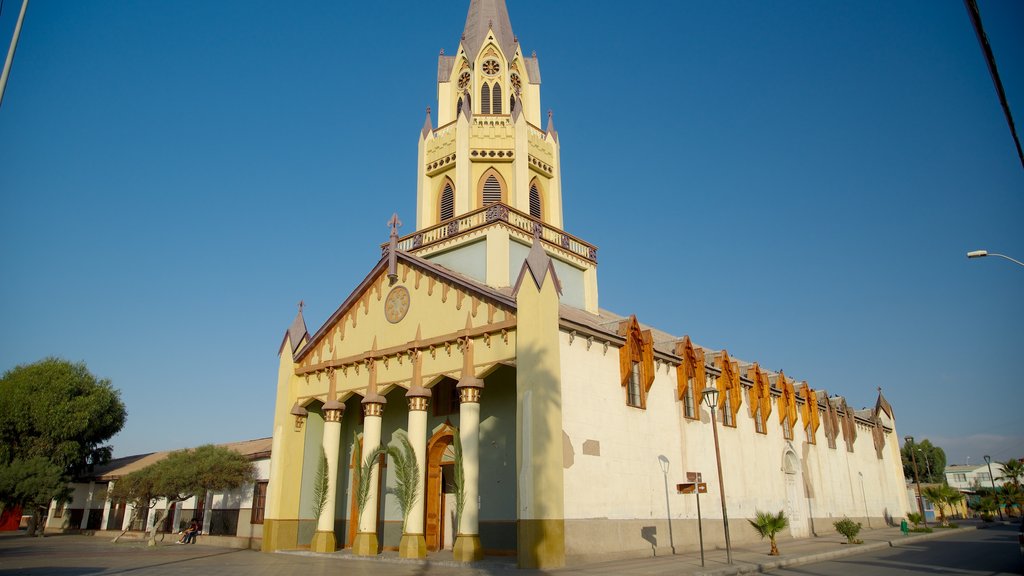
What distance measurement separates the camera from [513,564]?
63.5ft

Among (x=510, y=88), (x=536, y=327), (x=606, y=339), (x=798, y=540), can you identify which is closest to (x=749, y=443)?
(x=798, y=540)

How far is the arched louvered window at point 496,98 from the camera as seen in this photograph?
1250 inches

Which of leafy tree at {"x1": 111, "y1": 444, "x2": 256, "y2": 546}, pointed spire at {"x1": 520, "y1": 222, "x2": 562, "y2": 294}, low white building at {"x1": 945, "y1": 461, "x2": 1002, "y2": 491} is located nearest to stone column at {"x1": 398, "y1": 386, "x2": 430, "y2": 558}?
pointed spire at {"x1": 520, "y1": 222, "x2": 562, "y2": 294}

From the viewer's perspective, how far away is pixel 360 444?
28.8 m

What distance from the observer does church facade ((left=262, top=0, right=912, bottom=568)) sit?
20797 mm

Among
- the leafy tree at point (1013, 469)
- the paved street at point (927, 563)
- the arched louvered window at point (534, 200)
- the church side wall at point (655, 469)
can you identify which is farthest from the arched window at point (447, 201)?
the leafy tree at point (1013, 469)

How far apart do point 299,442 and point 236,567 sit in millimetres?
9269

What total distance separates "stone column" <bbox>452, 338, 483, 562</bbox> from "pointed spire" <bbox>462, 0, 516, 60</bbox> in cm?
1701

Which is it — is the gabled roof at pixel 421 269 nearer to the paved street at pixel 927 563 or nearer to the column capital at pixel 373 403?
the column capital at pixel 373 403

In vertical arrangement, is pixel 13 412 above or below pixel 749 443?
above

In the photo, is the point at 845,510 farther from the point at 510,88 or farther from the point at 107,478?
the point at 107,478

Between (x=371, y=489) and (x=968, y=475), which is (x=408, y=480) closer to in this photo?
(x=371, y=489)

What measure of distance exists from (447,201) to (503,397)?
34.6 feet

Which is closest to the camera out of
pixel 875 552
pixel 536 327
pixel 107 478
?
pixel 536 327
